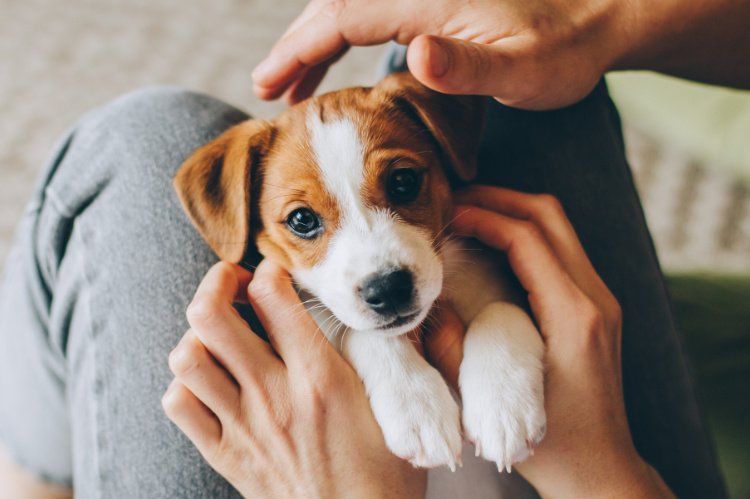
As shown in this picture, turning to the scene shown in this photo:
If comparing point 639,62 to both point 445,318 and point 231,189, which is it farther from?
point 231,189

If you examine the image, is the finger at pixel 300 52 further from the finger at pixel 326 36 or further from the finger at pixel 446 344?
the finger at pixel 446 344

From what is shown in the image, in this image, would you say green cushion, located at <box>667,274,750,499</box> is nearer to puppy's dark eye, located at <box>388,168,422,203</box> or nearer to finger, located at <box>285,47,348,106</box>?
puppy's dark eye, located at <box>388,168,422,203</box>

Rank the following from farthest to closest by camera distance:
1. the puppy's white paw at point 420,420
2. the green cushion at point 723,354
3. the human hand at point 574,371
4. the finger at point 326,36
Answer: the green cushion at point 723,354
the finger at point 326,36
the human hand at point 574,371
the puppy's white paw at point 420,420

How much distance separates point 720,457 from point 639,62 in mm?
1181

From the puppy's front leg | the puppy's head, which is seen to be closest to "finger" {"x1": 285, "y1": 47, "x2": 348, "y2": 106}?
the puppy's head

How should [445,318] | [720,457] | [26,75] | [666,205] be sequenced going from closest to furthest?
[445,318] → [720,457] → [666,205] → [26,75]

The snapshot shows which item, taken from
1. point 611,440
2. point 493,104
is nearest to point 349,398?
point 611,440

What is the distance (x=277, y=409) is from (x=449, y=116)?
81cm

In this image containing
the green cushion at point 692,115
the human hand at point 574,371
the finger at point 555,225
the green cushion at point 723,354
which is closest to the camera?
the human hand at point 574,371

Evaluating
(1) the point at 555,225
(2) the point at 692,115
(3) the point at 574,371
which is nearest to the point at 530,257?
(1) the point at 555,225

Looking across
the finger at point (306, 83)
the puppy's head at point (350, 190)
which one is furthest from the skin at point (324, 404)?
the finger at point (306, 83)

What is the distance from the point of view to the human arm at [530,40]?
1564mm

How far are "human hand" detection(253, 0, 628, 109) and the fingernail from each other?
46 millimetres

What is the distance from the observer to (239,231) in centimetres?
170
